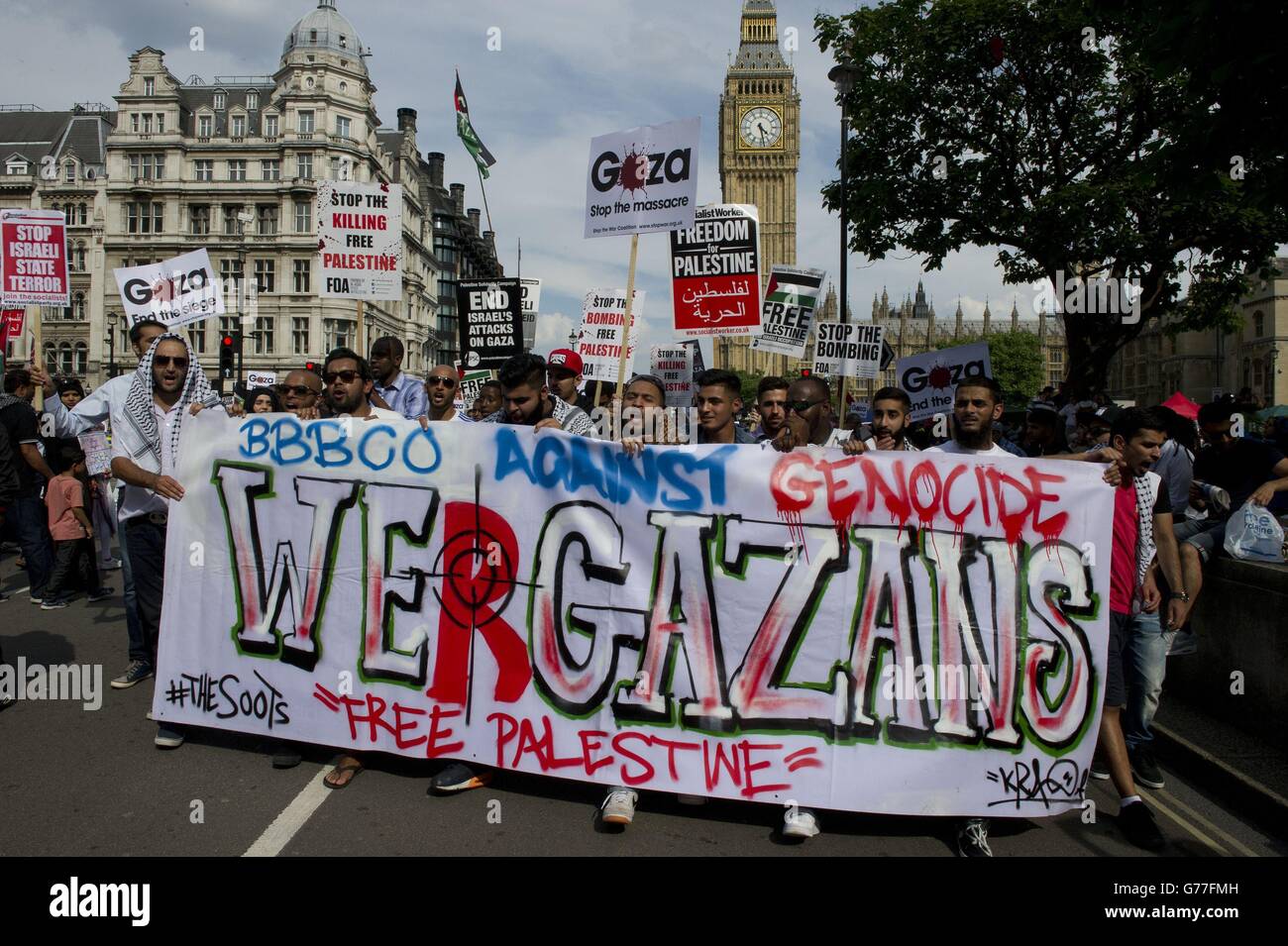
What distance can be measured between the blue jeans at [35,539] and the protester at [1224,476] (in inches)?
366

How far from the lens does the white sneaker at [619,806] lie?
412 centimetres

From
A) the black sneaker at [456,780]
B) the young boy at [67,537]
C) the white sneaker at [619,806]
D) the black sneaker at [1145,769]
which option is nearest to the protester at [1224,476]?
the black sneaker at [1145,769]

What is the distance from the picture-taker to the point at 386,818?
4.22m

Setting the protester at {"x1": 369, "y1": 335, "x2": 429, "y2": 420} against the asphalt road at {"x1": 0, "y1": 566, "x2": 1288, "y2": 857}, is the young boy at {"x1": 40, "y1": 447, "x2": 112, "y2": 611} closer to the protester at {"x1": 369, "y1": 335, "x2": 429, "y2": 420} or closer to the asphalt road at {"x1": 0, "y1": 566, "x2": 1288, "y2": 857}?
the protester at {"x1": 369, "y1": 335, "x2": 429, "y2": 420}

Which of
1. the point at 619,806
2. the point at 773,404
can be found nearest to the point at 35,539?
the point at 773,404

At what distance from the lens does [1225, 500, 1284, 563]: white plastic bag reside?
5.62 meters

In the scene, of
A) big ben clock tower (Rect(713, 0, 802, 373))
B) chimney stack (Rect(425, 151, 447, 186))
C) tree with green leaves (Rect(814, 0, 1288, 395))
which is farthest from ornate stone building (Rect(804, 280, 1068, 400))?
tree with green leaves (Rect(814, 0, 1288, 395))

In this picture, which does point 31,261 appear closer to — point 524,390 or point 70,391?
point 70,391

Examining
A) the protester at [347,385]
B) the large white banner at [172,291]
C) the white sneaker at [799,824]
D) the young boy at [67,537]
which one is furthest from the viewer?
the young boy at [67,537]

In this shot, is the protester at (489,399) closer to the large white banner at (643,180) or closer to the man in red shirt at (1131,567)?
the large white banner at (643,180)

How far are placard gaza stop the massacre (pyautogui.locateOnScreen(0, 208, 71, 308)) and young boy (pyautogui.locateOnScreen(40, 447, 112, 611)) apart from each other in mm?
1854

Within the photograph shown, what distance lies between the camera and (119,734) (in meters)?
5.34

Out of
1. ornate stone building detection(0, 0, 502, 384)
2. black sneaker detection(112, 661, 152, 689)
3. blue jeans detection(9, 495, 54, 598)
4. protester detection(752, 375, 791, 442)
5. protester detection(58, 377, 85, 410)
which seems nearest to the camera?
black sneaker detection(112, 661, 152, 689)
